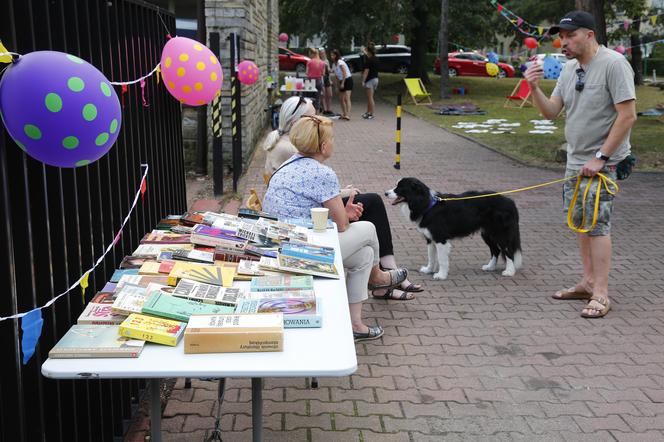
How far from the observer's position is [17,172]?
2.48 meters

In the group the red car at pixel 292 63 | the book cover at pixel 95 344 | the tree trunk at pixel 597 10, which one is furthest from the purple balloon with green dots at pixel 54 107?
the red car at pixel 292 63

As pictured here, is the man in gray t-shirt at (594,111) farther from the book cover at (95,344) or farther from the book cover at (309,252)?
the book cover at (95,344)

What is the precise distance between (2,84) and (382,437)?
2494 millimetres

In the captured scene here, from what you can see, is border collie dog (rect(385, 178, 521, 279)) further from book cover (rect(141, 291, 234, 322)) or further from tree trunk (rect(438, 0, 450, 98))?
tree trunk (rect(438, 0, 450, 98))

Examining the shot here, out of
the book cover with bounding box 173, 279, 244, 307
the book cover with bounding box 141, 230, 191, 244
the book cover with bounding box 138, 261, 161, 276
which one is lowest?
the book cover with bounding box 173, 279, 244, 307

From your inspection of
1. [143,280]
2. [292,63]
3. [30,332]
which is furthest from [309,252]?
[292,63]

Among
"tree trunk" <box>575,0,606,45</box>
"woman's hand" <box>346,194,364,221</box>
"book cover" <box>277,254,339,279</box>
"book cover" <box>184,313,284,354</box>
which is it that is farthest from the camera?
"tree trunk" <box>575,0,606,45</box>

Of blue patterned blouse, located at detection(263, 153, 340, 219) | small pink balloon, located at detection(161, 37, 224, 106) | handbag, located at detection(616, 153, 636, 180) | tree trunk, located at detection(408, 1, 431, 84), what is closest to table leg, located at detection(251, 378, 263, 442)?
blue patterned blouse, located at detection(263, 153, 340, 219)

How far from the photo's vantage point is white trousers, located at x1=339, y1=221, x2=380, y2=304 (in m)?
4.92

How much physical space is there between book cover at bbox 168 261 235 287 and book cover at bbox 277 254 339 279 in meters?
0.25

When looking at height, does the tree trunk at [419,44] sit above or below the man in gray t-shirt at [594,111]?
above

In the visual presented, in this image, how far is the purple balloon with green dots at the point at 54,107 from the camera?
2.23 metres

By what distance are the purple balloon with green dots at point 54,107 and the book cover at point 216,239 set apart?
50.5 inches

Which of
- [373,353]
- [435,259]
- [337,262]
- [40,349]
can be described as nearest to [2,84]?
[40,349]
